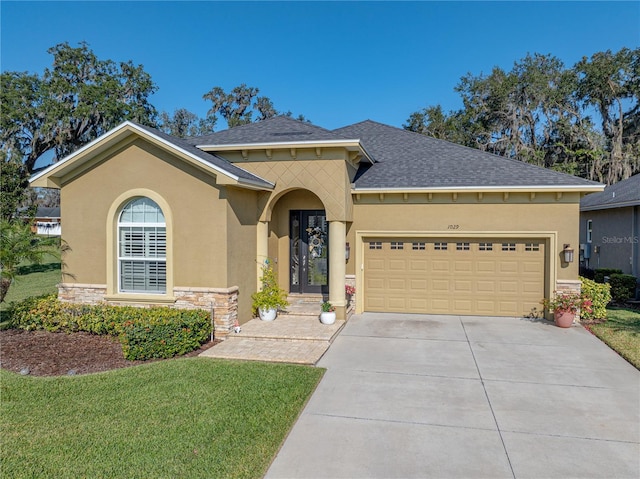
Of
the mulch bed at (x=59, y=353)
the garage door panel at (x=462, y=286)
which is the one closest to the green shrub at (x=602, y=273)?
the garage door panel at (x=462, y=286)

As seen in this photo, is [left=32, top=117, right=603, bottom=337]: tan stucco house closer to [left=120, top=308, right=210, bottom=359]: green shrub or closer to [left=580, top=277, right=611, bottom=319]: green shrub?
[left=580, top=277, right=611, bottom=319]: green shrub

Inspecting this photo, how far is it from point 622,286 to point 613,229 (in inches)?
141

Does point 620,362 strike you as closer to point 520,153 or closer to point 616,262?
point 616,262

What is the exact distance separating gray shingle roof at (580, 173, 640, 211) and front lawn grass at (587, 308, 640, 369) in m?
4.19

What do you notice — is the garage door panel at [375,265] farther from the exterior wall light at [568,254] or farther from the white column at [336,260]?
the exterior wall light at [568,254]

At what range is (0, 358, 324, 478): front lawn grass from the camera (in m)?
4.35

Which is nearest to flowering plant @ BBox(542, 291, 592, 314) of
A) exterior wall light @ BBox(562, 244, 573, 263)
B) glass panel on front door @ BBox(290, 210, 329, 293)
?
exterior wall light @ BBox(562, 244, 573, 263)

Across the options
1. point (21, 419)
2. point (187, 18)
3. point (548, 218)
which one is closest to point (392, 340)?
point (548, 218)

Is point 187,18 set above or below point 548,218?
above

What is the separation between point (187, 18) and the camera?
40.8 feet

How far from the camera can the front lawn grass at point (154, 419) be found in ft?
14.3

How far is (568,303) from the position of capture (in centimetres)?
1031

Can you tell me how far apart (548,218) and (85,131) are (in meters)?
24.1

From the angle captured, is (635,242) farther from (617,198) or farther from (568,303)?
(568,303)
